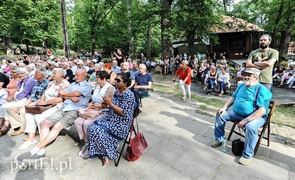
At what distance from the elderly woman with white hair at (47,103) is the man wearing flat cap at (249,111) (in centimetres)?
287

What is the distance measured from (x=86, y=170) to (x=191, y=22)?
1000 centimetres

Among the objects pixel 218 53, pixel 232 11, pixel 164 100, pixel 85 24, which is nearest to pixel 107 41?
pixel 85 24

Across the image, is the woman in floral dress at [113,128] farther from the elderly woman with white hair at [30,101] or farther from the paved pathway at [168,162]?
the elderly woman with white hair at [30,101]

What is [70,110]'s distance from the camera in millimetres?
3174

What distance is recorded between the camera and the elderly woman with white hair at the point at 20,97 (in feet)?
12.1

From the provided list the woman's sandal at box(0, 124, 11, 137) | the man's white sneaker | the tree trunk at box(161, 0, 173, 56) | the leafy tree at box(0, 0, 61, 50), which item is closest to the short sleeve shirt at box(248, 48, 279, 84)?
the man's white sneaker

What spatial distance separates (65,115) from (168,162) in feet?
6.20

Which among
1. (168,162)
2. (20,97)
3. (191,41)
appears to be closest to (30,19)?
(191,41)

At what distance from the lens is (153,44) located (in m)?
29.6

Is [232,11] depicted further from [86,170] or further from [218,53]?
[86,170]

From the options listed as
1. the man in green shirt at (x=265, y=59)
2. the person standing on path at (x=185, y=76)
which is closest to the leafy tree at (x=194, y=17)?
the person standing on path at (x=185, y=76)

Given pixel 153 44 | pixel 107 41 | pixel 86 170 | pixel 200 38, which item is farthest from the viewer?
pixel 153 44

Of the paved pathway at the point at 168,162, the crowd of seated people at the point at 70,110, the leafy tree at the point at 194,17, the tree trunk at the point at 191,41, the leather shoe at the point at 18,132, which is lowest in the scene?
the paved pathway at the point at 168,162

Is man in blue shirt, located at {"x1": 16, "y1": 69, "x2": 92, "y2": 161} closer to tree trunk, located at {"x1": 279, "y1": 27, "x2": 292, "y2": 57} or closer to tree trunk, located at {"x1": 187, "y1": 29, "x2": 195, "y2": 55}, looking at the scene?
tree trunk, located at {"x1": 187, "y1": 29, "x2": 195, "y2": 55}
